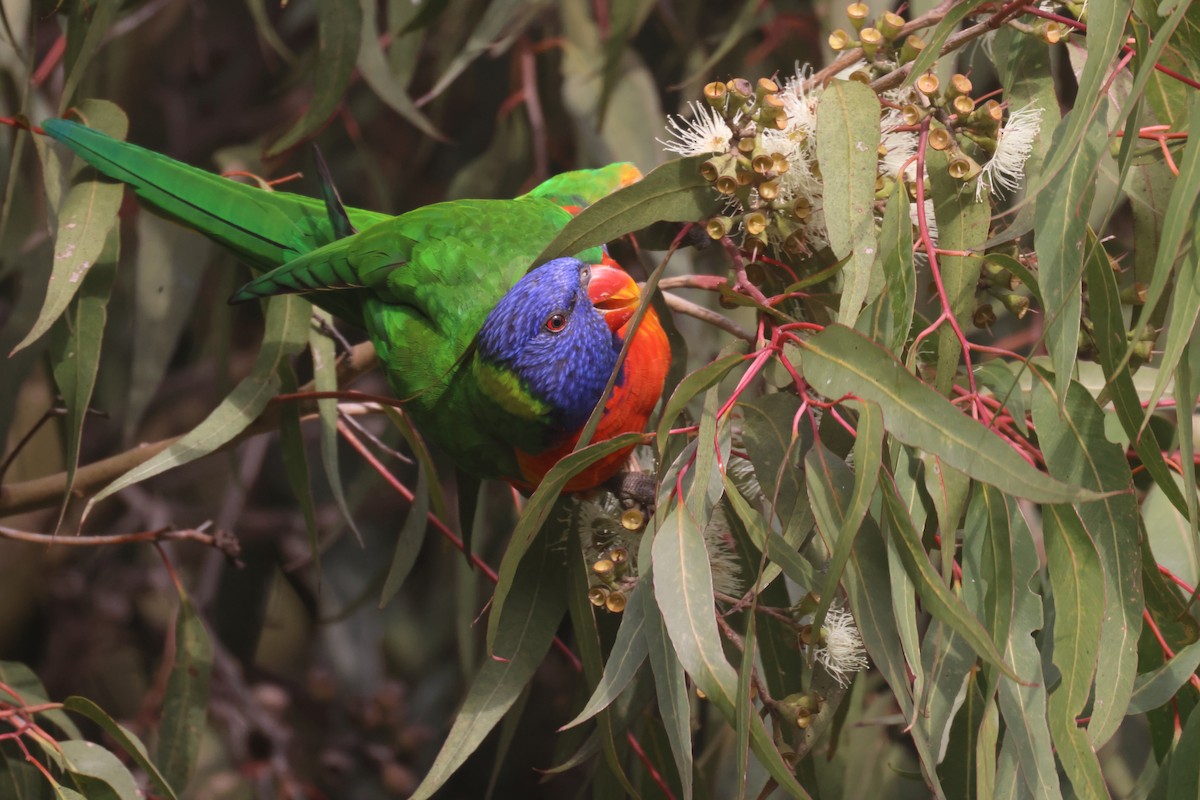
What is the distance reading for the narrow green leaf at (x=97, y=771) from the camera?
1252 mm

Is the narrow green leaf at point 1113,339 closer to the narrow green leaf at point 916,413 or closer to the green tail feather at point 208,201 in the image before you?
the narrow green leaf at point 916,413

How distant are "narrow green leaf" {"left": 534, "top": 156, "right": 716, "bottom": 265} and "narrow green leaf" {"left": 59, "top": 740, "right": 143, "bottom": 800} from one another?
2.42ft

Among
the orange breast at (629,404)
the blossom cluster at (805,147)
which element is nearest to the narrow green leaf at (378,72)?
the orange breast at (629,404)

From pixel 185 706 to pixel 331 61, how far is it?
901mm

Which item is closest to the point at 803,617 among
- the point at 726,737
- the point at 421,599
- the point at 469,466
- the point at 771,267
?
the point at 771,267

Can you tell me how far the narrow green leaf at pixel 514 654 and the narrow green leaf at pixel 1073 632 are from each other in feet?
1.63

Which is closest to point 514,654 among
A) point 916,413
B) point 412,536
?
point 412,536

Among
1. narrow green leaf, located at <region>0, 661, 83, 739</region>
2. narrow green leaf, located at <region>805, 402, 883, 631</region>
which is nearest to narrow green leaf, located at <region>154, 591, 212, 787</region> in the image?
narrow green leaf, located at <region>0, 661, 83, 739</region>

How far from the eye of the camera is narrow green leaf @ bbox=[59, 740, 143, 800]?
4.11ft

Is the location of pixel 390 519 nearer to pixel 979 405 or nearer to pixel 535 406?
pixel 535 406

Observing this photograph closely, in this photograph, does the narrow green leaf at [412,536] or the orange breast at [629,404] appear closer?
the orange breast at [629,404]

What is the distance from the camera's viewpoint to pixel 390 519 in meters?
2.79

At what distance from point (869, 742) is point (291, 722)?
1466 millimetres

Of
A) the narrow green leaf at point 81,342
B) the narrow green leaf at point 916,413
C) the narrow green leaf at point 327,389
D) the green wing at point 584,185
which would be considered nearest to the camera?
the narrow green leaf at point 916,413
